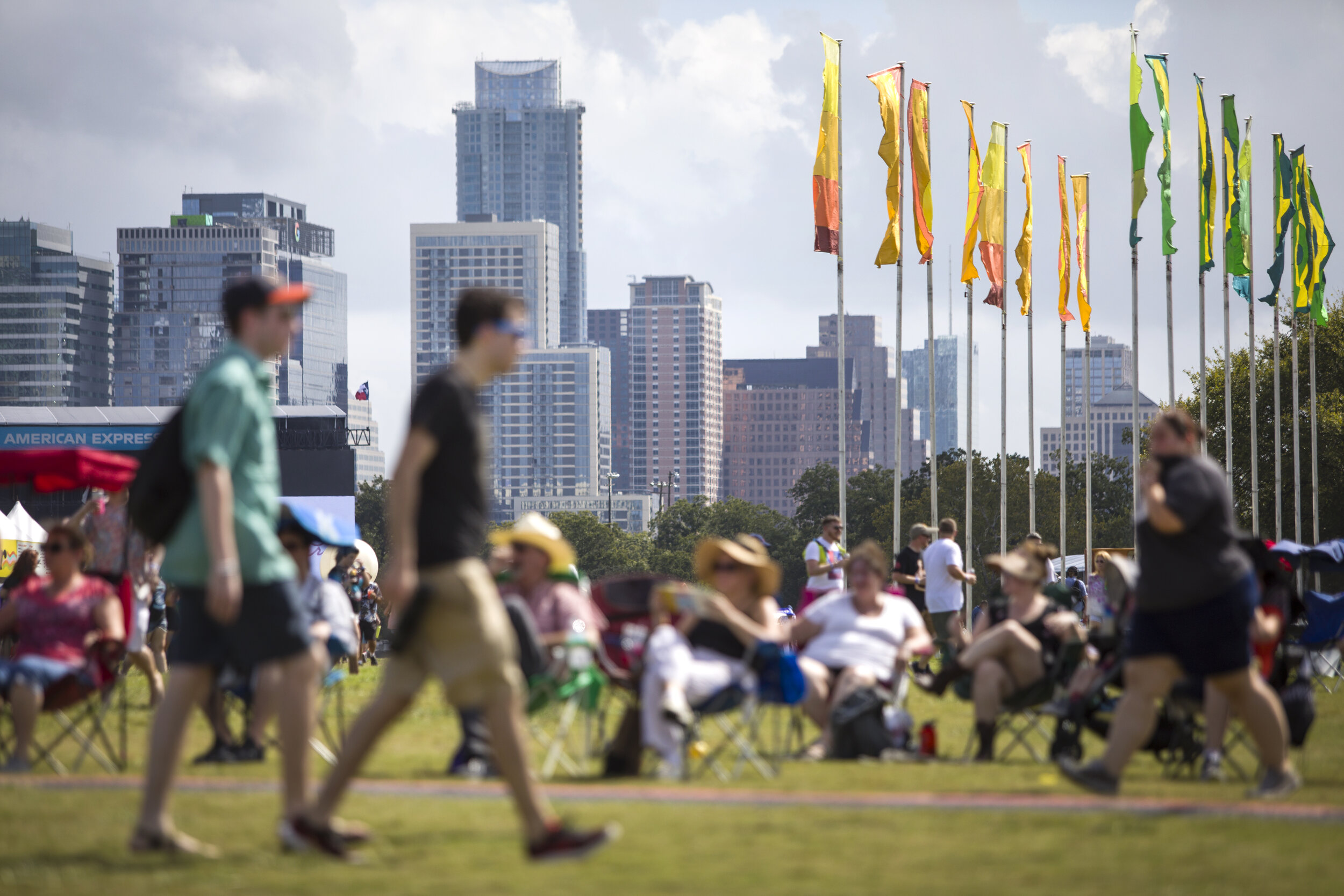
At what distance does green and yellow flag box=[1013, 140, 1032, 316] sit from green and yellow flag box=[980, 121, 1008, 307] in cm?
153

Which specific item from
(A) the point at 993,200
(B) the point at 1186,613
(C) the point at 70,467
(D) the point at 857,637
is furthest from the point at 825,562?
(A) the point at 993,200

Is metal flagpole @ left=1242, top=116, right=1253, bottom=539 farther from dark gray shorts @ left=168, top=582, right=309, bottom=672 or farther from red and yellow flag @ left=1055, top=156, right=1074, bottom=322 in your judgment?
dark gray shorts @ left=168, top=582, right=309, bottom=672

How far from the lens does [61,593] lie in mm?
8328

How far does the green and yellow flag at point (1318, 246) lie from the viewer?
33.0 meters

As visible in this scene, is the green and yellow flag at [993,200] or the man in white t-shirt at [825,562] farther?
the green and yellow flag at [993,200]

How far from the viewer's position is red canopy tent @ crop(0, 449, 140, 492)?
1044 cm

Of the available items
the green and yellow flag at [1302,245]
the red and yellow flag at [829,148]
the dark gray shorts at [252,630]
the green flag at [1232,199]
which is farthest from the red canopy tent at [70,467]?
the green and yellow flag at [1302,245]

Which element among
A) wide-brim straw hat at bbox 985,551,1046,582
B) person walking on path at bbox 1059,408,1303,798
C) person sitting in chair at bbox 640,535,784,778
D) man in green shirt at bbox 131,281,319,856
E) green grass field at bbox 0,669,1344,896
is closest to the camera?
green grass field at bbox 0,669,1344,896

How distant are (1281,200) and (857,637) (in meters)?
25.4

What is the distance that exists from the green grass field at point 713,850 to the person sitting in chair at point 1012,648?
1443 millimetres

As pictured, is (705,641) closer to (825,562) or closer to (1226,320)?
(825,562)

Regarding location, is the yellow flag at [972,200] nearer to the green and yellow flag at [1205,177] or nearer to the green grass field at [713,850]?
the green and yellow flag at [1205,177]

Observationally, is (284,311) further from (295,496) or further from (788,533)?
(788,533)

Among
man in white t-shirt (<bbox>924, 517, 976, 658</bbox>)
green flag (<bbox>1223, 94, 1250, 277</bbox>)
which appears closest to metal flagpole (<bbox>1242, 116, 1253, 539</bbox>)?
green flag (<bbox>1223, 94, 1250, 277</bbox>)
